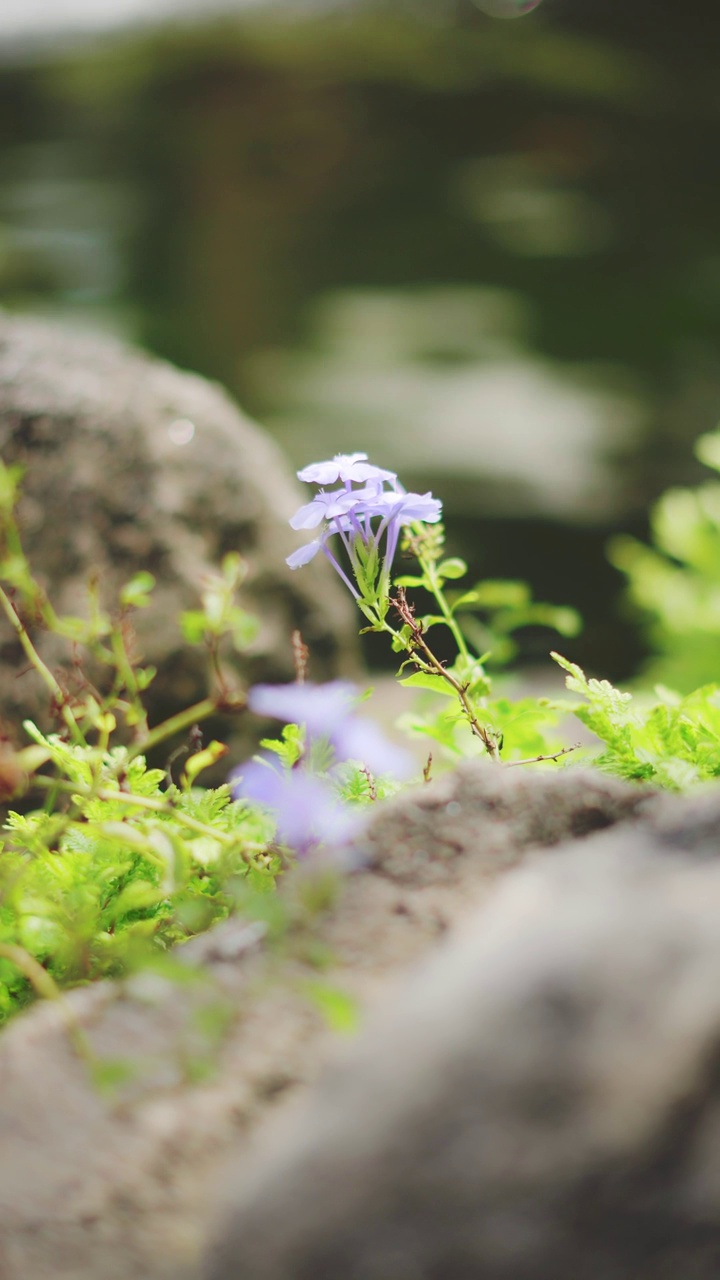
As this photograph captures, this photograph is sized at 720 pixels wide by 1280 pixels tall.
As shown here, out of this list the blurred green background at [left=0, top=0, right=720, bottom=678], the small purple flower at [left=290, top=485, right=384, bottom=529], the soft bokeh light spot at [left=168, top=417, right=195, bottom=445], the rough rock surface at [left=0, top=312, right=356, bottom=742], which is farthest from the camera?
the blurred green background at [left=0, top=0, right=720, bottom=678]

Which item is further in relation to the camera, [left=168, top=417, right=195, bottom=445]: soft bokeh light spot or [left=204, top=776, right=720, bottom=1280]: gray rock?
[left=168, top=417, right=195, bottom=445]: soft bokeh light spot

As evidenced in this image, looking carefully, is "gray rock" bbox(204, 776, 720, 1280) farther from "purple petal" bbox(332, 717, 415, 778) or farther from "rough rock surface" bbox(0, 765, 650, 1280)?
"purple petal" bbox(332, 717, 415, 778)

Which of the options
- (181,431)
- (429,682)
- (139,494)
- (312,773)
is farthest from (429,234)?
(312,773)

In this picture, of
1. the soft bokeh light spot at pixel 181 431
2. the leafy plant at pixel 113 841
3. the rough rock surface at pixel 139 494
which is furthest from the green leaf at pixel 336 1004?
the soft bokeh light spot at pixel 181 431

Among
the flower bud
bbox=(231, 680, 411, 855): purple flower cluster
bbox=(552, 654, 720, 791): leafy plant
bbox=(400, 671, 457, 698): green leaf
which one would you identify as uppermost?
the flower bud

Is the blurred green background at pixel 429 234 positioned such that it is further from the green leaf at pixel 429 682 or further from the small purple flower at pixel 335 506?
the small purple flower at pixel 335 506

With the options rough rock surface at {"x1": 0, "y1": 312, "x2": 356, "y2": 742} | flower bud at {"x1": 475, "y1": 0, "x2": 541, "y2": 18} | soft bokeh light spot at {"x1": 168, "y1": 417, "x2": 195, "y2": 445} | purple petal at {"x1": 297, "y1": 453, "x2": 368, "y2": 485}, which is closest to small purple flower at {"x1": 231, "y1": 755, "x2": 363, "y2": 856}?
purple petal at {"x1": 297, "y1": 453, "x2": 368, "y2": 485}
